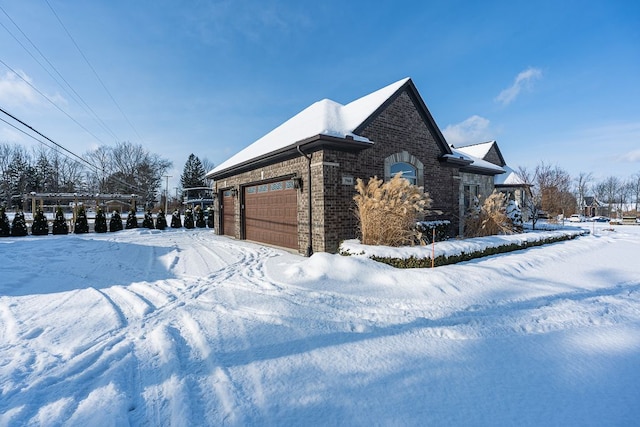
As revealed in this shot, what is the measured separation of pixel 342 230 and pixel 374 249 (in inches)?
79.3

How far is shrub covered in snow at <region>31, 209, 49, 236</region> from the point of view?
1623 cm

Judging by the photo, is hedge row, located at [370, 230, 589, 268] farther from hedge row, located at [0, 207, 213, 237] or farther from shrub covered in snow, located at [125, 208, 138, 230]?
shrub covered in snow, located at [125, 208, 138, 230]

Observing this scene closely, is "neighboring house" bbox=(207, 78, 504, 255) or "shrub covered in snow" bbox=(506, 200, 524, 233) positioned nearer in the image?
"neighboring house" bbox=(207, 78, 504, 255)

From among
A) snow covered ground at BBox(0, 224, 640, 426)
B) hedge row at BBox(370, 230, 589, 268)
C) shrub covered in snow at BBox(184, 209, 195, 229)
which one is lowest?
snow covered ground at BBox(0, 224, 640, 426)

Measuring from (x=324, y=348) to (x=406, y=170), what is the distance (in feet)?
29.5

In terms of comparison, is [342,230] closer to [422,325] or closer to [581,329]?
[422,325]

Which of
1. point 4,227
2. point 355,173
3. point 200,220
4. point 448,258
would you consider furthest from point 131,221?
point 448,258

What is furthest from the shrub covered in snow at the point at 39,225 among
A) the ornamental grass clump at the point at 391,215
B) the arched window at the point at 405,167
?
the arched window at the point at 405,167

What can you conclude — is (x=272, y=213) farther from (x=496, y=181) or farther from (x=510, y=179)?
(x=510, y=179)

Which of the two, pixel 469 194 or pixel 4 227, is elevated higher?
pixel 469 194

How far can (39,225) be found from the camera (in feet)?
53.7

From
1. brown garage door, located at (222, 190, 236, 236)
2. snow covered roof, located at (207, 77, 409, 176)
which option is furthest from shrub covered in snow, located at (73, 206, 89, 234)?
snow covered roof, located at (207, 77, 409, 176)

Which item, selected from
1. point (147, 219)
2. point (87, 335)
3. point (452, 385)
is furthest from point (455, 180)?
point (147, 219)

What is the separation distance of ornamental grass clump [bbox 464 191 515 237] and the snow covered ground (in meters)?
4.71
